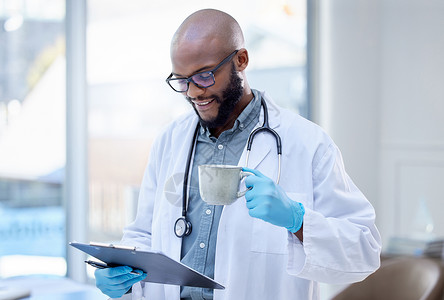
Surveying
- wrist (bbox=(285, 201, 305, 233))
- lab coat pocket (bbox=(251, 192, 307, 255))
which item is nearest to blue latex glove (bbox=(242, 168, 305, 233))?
wrist (bbox=(285, 201, 305, 233))

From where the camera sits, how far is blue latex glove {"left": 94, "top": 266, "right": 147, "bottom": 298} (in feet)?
4.50

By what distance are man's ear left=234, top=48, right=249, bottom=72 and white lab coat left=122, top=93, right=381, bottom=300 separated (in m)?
0.16

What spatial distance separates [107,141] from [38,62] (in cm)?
59

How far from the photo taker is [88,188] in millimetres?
3119

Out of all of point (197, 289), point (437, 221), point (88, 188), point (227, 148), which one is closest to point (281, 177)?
point (227, 148)

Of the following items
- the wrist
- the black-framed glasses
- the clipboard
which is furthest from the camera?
the black-framed glasses

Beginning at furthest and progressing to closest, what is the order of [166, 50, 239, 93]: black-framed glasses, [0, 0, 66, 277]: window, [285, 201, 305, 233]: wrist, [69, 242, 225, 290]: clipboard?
1. [0, 0, 66, 277]: window
2. [166, 50, 239, 93]: black-framed glasses
3. [285, 201, 305, 233]: wrist
4. [69, 242, 225, 290]: clipboard

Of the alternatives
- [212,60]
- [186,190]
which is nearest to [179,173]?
[186,190]

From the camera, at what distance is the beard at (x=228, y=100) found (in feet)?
4.85

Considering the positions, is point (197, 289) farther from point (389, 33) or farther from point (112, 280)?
point (389, 33)

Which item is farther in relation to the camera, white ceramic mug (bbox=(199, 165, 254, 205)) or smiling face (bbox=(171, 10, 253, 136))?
smiling face (bbox=(171, 10, 253, 136))

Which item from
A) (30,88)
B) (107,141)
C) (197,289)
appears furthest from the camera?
(107,141)

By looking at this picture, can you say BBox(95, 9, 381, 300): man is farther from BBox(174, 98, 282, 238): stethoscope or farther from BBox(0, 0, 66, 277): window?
BBox(0, 0, 66, 277): window

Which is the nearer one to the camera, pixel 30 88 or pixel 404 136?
pixel 30 88
